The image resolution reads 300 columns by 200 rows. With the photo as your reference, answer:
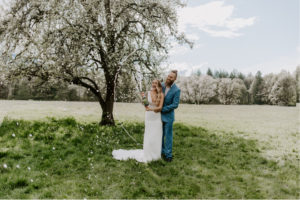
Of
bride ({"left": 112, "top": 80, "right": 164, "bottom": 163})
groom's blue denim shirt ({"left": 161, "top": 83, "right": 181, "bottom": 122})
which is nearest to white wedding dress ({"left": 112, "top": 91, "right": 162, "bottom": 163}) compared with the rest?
bride ({"left": 112, "top": 80, "right": 164, "bottom": 163})

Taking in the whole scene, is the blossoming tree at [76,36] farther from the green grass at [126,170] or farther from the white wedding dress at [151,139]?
the white wedding dress at [151,139]

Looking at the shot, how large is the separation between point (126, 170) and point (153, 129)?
1.71 m

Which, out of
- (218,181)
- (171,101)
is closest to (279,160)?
(218,181)

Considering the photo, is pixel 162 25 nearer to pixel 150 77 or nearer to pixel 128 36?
pixel 128 36

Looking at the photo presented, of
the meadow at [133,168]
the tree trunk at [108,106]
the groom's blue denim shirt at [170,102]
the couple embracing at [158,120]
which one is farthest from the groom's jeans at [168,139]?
the tree trunk at [108,106]

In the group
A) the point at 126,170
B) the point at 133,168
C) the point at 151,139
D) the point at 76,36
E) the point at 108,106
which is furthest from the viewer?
the point at 108,106

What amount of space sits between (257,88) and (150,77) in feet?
274

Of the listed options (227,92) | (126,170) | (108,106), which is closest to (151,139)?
(126,170)

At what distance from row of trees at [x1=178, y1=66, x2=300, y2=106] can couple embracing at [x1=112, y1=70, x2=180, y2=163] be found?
4413 centimetres

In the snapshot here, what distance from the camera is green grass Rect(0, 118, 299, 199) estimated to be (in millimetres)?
6012

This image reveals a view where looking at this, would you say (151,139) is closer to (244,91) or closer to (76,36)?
(76,36)

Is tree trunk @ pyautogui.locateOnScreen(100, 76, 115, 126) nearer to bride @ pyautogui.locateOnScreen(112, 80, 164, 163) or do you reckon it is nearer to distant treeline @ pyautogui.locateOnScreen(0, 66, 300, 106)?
bride @ pyautogui.locateOnScreen(112, 80, 164, 163)

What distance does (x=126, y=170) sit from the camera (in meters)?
7.36

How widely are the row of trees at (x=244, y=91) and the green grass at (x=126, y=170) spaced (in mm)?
42850
